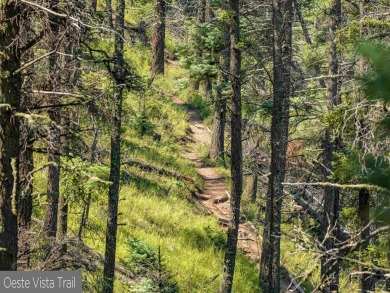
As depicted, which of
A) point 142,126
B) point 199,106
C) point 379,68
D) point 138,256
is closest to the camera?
point 379,68

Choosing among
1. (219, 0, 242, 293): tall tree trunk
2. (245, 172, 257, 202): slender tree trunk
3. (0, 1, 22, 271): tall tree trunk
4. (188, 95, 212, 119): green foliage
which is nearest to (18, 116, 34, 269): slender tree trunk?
(0, 1, 22, 271): tall tree trunk

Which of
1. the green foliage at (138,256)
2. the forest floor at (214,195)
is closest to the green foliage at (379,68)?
the green foliage at (138,256)

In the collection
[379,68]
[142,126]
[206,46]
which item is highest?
[206,46]

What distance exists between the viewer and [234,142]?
14.6 metres

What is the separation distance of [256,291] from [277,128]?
5709 mm

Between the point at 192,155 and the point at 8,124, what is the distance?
63.1 ft

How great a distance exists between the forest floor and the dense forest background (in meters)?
0.10

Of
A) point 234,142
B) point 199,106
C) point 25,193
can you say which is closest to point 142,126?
point 199,106

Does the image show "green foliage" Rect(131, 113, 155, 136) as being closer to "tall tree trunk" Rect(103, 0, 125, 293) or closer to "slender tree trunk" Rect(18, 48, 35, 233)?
"tall tree trunk" Rect(103, 0, 125, 293)

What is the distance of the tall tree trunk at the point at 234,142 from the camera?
1443cm

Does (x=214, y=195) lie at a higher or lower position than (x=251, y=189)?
lower

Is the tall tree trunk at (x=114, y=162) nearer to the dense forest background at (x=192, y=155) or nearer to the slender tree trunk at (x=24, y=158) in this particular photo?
the dense forest background at (x=192, y=155)

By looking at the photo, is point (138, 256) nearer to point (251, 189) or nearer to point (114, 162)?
point (114, 162)

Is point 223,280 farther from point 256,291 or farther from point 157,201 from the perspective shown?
point 157,201
